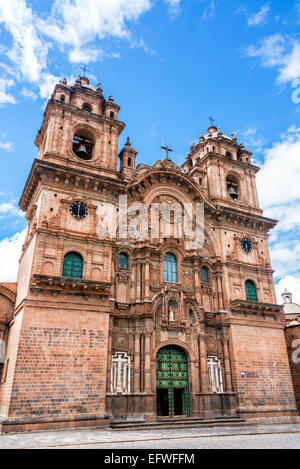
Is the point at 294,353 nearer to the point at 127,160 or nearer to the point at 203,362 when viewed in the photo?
the point at 203,362

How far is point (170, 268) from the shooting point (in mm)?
24484

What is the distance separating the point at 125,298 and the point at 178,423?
24.5ft

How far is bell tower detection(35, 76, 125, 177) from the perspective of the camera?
939 inches

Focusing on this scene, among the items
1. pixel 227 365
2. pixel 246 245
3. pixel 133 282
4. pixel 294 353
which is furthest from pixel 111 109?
pixel 294 353

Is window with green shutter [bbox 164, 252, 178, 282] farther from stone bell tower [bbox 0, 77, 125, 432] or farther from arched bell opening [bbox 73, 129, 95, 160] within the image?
arched bell opening [bbox 73, 129, 95, 160]

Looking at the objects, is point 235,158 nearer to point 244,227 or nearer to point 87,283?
point 244,227

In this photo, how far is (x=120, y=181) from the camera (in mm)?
24016

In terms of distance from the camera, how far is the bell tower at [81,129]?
78.2 ft

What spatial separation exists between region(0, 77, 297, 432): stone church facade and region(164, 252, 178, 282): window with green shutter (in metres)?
0.07

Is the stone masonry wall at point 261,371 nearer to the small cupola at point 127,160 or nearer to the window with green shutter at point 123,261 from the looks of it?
the window with green shutter at point 123,261

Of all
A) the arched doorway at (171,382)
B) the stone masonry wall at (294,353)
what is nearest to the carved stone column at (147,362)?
the arched doorway at (171,382)

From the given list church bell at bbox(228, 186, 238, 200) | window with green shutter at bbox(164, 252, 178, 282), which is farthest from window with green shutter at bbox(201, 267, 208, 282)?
church bell at bbox(228, 186, 238, 200)

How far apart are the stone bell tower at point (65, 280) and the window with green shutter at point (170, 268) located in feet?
13.6
